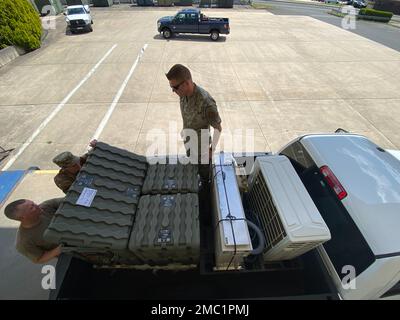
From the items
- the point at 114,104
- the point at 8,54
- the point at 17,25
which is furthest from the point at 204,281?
the point at 17,25

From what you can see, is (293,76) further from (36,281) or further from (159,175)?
(36,281)

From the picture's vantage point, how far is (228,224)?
282 cm

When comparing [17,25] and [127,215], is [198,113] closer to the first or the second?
[127,215]

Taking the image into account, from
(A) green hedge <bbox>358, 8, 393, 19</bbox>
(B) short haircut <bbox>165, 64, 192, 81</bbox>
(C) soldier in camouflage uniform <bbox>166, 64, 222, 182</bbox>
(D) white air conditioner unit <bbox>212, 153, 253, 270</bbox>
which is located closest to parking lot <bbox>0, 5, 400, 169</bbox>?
(C) soldier in camouflage uniform <bbox>166, 64, 222, 182</bbox>

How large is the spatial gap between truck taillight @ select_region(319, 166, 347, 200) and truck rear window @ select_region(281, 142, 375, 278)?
5 cm

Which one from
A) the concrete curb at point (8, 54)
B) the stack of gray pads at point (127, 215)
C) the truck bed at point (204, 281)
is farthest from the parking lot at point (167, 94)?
the stack of gray pads at point (127, 215)

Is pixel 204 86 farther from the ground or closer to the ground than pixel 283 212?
closer to the ground

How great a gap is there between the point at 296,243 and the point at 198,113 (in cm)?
243

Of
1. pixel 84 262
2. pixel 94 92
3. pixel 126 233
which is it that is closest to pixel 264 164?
pixel 126 233

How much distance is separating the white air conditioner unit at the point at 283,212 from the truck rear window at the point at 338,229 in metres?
0.29

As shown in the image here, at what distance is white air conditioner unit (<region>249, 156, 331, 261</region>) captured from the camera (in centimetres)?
258

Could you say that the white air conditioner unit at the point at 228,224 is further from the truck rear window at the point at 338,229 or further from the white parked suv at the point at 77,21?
the white parked suv at the point at 77,21

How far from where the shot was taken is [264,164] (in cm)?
344

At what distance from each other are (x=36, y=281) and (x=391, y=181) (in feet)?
17.3
